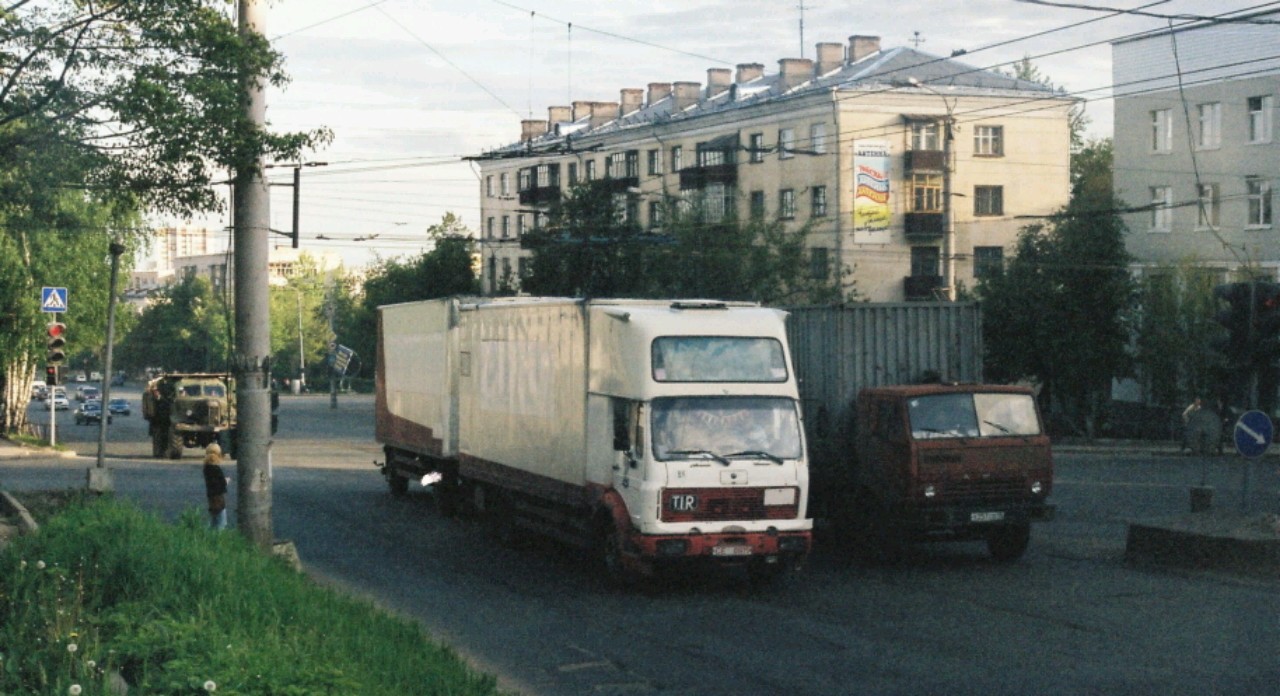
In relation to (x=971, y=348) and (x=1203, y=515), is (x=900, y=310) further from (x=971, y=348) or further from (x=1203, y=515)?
(x=1203, y=515)

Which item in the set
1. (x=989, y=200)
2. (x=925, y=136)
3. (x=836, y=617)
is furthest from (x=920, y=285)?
(x=836, y=617)

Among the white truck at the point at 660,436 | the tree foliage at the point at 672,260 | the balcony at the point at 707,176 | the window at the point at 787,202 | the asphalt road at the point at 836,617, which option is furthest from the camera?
the balcony at the point at 707,176

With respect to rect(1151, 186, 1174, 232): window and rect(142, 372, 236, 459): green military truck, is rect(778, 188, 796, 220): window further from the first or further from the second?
rect(142, 372, 236, 459): green military truck

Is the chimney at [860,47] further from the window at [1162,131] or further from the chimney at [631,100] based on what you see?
the chimney at [631,100]

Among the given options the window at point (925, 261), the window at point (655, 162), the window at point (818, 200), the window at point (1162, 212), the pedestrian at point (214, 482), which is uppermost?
the window at point (655, 162)

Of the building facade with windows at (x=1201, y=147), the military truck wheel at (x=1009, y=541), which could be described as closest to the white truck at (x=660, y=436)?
the military truck wheel at (x=1009, y=541)

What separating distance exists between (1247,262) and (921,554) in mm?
33525

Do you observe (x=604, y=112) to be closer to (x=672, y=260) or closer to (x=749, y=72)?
(x=749, y=72)

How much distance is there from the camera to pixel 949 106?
65.5 metres

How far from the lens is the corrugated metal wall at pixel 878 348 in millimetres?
20328

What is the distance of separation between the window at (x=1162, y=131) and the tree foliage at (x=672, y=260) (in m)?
13.1

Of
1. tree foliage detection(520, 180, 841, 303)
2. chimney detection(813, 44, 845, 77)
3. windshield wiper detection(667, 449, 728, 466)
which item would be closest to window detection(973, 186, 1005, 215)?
chimney detection(813, 44, 845, 77)

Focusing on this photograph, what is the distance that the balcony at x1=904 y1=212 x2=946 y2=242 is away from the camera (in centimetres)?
6538

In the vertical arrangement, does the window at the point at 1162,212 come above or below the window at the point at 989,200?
below
